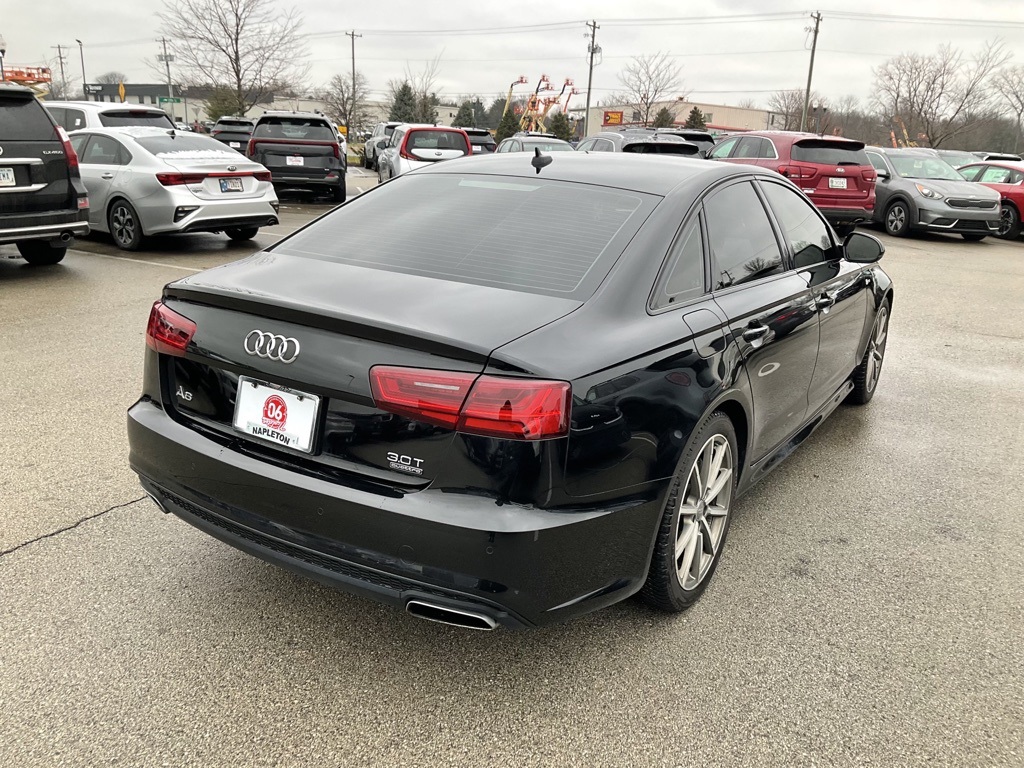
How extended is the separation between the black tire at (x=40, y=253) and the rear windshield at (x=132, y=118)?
3.16 m

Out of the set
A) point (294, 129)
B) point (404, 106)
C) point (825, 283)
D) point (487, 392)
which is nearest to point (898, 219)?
point (294, 129)

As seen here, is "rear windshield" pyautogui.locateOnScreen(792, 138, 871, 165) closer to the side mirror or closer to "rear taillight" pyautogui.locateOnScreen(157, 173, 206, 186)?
"rear taillight" pyautogui.locateOnScreen(157, 173, 206, 186)

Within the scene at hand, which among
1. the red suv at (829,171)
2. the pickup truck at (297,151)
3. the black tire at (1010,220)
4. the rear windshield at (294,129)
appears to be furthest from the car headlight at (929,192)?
the rear windshield at (294,129)

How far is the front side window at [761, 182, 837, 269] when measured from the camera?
3.83 metres

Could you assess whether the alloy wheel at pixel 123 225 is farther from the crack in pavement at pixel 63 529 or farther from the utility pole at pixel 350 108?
the utility pole at pixel 350 108

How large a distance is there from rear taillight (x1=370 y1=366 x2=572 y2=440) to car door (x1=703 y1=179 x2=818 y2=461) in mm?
1058

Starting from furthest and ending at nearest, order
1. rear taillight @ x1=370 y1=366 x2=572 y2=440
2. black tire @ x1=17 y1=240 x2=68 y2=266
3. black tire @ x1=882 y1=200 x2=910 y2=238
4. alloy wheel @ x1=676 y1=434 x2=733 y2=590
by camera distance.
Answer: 1. black tire @ x1=882 y1=200 x2=910 y2=238
2. black tire @ x1=17 y1=240 x2=68 y2=266
3. alloy wheel @ x1=676 y1=434 x2=733 y2=590
4. rear taillight @ x1=370 y1=366 x2=572 y2=440

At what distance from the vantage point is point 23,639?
263cm

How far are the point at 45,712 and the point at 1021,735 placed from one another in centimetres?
279

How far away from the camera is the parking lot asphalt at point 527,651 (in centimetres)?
A: 228

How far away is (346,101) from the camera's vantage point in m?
A: 63.5

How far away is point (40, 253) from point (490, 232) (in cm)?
795

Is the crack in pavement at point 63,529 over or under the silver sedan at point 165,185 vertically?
under

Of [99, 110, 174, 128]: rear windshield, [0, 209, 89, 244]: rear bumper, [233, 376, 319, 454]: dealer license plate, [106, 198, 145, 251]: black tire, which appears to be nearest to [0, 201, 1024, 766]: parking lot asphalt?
[233, 376, 319, 454]: dealer license plate
